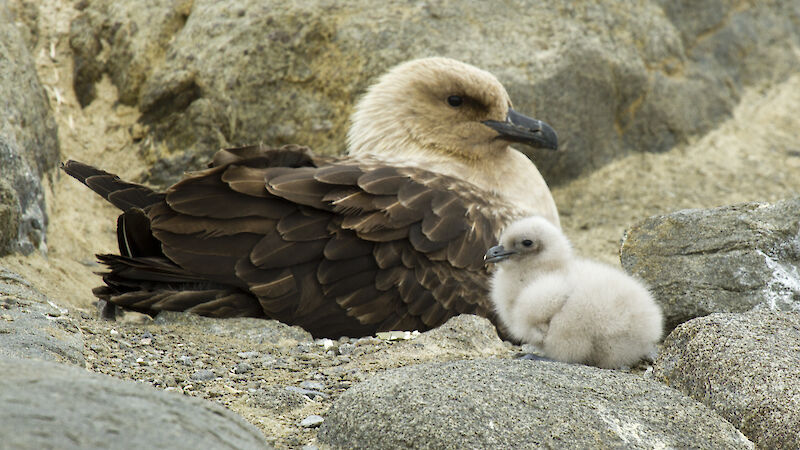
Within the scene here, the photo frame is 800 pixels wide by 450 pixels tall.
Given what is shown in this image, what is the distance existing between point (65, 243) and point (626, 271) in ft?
11.8

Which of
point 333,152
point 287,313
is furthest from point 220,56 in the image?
point 287,313

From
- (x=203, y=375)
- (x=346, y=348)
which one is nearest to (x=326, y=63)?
(x=346, y=348)

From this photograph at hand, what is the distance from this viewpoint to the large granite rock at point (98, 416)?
217 cm

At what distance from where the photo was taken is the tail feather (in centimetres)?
496

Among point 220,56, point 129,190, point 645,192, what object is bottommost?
point 645,192

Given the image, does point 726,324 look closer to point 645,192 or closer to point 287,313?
point 287,313

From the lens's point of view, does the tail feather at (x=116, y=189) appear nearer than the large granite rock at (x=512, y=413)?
No

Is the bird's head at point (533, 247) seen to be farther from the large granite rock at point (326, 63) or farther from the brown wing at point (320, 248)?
the large granite rock at point (326, 63)

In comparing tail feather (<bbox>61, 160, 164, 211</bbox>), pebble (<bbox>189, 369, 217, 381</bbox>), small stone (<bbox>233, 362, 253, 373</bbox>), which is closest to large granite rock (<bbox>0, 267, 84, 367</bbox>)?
pebble (<bbox>189, 369, 217, 381</bbox>)

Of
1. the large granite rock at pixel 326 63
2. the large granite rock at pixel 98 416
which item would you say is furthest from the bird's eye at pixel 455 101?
the large granite rock at pixel 98 416

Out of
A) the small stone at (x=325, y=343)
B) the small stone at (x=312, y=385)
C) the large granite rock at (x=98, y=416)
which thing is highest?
the large granite rock at (x=98, y=416)

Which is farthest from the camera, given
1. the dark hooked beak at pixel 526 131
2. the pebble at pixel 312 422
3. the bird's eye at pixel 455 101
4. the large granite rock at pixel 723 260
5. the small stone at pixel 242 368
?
the bird's eye at pixel 455 101

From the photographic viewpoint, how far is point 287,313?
4.77m

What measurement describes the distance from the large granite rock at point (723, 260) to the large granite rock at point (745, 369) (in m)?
0.32
